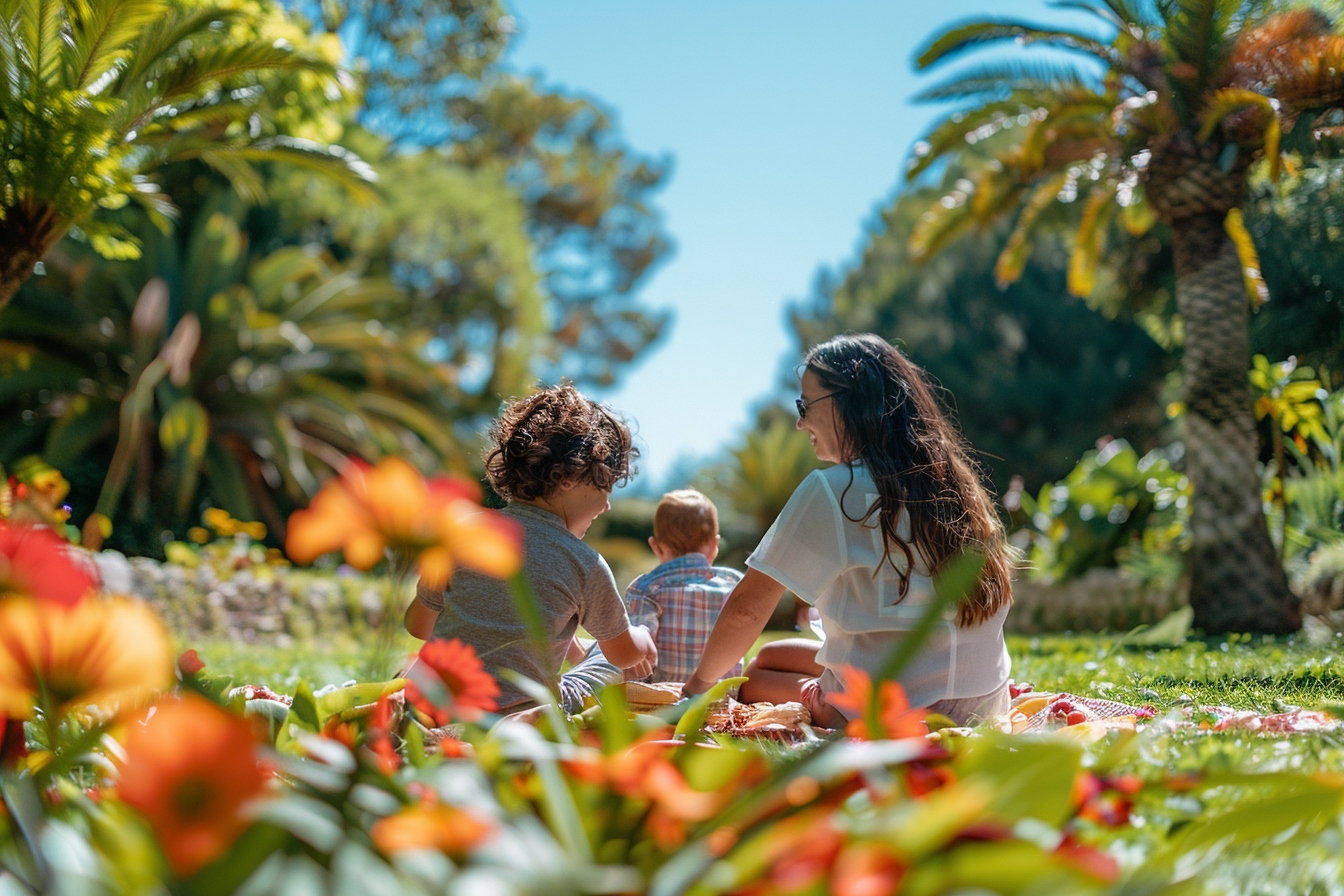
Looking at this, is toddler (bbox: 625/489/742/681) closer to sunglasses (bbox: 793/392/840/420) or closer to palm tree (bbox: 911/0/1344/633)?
sunglasses (bbox: 793/392/840/420)

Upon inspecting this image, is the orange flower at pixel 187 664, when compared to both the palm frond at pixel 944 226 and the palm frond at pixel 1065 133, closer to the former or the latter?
the palm frond at pixel 1065 133

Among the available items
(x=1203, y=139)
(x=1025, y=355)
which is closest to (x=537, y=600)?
(x=1203, y=139)

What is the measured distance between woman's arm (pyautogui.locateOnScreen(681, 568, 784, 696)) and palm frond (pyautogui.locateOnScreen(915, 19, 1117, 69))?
5964 mm

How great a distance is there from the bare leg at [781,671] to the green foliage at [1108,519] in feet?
19.5

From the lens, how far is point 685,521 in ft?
11.9

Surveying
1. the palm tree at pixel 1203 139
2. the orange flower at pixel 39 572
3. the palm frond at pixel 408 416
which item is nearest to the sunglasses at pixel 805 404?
the orange flower at pixel 39 572

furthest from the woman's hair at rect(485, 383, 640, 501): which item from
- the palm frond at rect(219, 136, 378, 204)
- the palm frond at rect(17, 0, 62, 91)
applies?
the palm frond at rect(219, 136, 378, 204)

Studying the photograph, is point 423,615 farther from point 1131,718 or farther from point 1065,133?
point 1065,133

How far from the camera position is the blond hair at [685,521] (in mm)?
3646

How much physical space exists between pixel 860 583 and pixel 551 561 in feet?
2.50

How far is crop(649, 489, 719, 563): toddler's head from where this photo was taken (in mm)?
3648

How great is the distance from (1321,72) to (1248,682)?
14.2ft

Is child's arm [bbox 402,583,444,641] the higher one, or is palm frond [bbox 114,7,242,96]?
palm frond [bbox 114,7,242,96]

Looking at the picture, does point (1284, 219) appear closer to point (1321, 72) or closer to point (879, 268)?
point (1321, 72)
